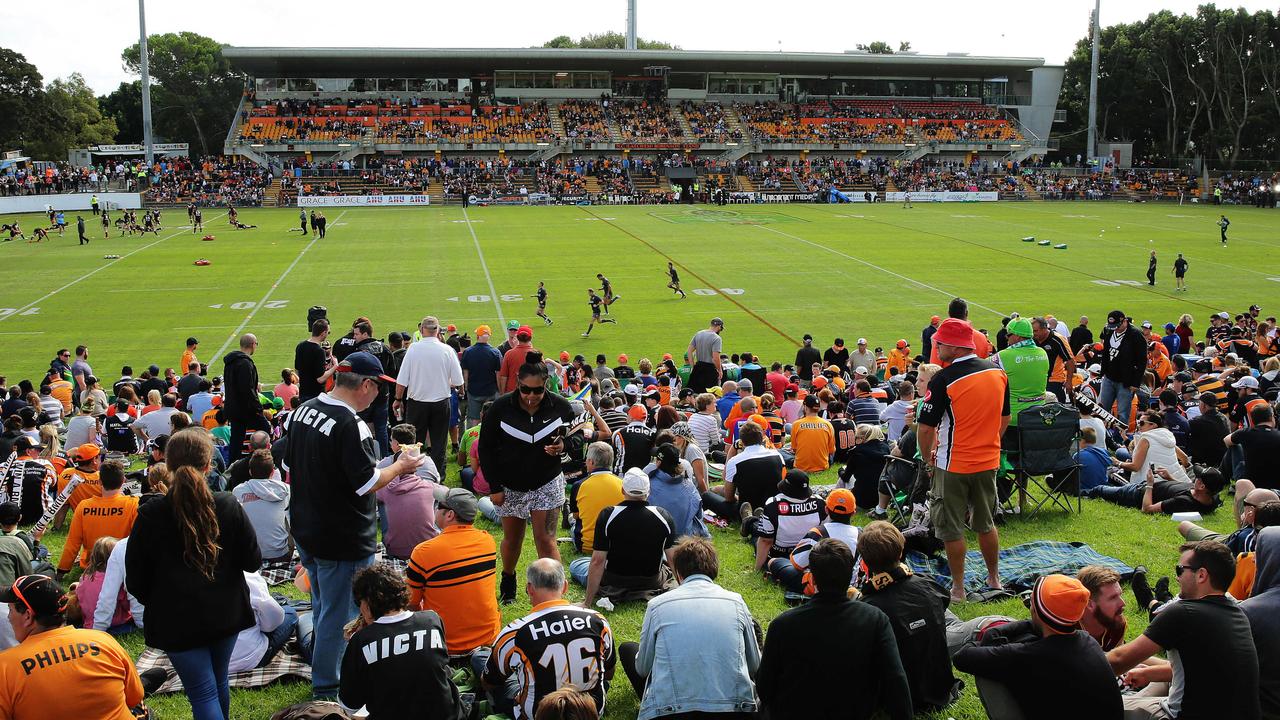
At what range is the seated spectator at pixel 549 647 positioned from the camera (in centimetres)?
551

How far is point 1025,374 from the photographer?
9.94 metres

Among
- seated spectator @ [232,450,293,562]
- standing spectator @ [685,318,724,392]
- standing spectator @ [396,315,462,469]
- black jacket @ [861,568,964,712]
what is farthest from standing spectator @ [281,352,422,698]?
standing spectator @ [685,318,724,392]

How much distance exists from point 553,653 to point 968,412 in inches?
144

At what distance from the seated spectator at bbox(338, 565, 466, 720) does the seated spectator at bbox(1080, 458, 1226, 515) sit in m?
7.79

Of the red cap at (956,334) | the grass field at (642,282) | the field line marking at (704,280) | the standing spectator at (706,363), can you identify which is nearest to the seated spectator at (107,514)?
the grass field at (642,282)

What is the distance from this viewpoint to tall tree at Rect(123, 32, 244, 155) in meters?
101

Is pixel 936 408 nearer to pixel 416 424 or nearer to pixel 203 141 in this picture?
pixel 416 424

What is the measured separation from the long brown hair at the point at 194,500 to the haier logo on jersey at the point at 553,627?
1744 mm

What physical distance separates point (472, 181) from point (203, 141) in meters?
44.3

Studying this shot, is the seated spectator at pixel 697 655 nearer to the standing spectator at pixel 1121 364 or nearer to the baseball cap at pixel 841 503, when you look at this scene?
the baseball cap at pixel 841 503

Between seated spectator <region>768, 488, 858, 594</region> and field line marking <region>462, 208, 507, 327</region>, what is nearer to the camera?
seated spectator <region>768, 488, 858, 594</region>

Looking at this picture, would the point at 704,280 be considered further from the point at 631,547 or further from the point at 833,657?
the point at 833,657

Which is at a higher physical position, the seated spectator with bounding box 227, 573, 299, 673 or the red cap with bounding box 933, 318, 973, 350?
the red cap with bounding box 933, 318, 973, 350

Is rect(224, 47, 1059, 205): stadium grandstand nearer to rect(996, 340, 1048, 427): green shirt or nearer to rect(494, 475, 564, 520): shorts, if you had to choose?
rect(996, 340, 1048, 427): green shirt
